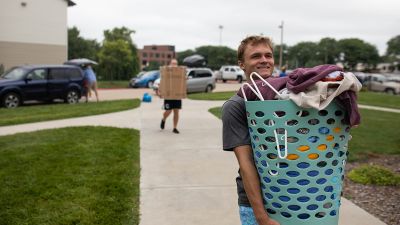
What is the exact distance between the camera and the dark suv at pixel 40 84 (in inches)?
583

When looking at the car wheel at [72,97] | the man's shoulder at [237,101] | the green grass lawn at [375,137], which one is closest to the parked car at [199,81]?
the car wheel at [72,97]

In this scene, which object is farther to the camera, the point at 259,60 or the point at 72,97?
the point at 72,97

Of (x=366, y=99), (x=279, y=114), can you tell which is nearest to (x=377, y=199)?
(x=279, y=114)

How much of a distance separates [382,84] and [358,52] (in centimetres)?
7323

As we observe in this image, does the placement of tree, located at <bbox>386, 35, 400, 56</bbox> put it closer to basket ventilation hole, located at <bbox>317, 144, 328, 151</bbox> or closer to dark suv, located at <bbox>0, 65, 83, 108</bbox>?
dark suv, located at <bbox>0, 65, 83, 108</bbox>

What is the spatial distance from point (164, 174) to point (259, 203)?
408cm

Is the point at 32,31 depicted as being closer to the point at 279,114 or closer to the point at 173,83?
the point at 173,83

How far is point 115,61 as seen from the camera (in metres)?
41.6

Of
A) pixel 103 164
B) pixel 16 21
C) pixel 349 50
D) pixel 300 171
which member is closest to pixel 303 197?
pixel 300 171

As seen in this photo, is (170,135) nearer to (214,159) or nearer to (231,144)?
(214,159)

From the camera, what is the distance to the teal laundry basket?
1.64 meters

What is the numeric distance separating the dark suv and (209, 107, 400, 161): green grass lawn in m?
7.13

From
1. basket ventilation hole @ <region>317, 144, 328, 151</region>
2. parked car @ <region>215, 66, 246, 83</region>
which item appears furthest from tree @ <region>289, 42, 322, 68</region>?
basket ventilation hole @ <region>317, 144, 328, 151</region>

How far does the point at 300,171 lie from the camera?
1.69m
